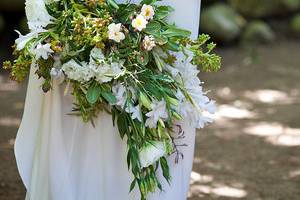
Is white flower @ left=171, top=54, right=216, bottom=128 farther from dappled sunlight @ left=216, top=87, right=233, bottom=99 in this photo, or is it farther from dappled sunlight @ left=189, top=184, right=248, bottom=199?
dappled sunlight @ left=216, top=87, right=233, bottom=99

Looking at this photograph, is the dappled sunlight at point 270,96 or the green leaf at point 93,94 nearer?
the green leaf at point 93,94

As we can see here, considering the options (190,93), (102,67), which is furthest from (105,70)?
(190,93)

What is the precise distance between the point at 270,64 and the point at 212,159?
11.8ft

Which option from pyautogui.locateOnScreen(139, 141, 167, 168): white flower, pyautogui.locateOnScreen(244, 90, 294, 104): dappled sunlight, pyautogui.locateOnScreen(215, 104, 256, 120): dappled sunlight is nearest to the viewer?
pyautogui.locateOnScreen(139, 141, 167, 168): white flower

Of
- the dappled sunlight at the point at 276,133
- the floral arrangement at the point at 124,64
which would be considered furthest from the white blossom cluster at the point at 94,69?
the dappled sunlight at the point at 276,133

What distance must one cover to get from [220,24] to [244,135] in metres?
3.54

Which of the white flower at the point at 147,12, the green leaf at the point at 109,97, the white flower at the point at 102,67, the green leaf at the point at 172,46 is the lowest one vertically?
the green leaf at the point at 109,97

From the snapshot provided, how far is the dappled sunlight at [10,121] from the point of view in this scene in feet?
19.3

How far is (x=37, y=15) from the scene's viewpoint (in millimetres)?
2834

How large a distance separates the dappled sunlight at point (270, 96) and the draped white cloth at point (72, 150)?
3923 millimetres

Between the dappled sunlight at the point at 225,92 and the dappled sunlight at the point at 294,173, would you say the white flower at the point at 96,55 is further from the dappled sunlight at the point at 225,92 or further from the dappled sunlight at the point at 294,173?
the dappled sunlight at the point at 225,92

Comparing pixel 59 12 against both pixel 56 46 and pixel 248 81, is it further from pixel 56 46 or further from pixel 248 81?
pixel 248 81

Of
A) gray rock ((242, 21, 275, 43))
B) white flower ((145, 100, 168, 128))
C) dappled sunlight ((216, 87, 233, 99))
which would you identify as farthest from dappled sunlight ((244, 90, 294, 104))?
white flower ((145, 100, 168, 128))

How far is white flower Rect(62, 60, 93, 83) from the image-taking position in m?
2.81
